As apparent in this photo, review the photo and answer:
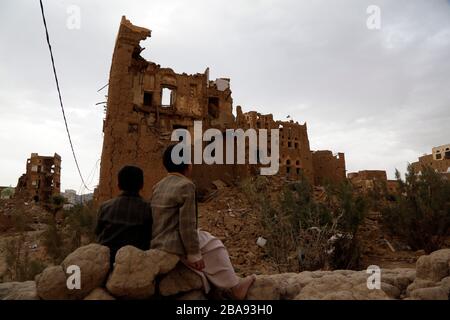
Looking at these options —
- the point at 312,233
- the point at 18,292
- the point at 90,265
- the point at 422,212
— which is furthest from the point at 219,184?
the point at 90,265

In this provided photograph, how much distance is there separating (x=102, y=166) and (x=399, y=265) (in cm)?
1153

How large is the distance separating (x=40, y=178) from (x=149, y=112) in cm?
2927

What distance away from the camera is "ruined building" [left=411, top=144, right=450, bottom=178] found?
1160 inches

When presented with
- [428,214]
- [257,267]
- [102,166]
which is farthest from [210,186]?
[428,214]

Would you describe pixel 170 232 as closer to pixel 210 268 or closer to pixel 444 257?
pixel 210 268

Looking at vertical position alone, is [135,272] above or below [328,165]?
below

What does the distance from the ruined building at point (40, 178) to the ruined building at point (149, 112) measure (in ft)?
89.9

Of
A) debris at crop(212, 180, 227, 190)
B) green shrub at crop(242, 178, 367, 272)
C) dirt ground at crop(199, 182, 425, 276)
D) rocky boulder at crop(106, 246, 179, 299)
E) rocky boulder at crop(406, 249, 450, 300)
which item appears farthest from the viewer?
debris at crop(212, 180, 227, 190)

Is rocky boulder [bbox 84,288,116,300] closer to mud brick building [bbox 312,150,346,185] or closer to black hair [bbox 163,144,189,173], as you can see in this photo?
black hair [bbox 163,144,189,173]

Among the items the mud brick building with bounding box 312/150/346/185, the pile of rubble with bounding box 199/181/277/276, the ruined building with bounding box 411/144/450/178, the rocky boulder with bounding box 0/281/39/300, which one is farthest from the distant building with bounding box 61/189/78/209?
the ruined building with bounding box 411/144/450/178

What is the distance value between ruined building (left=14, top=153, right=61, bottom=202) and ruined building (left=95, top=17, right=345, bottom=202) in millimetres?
27391

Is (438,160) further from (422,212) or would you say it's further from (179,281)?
(179,281)

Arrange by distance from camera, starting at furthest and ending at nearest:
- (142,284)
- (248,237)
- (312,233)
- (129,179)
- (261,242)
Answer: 1. (248,237)
2. (261,242)
3. (312,233)
4. (129,179)
5. (142,284)

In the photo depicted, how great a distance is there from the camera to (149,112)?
1678 centimetres
